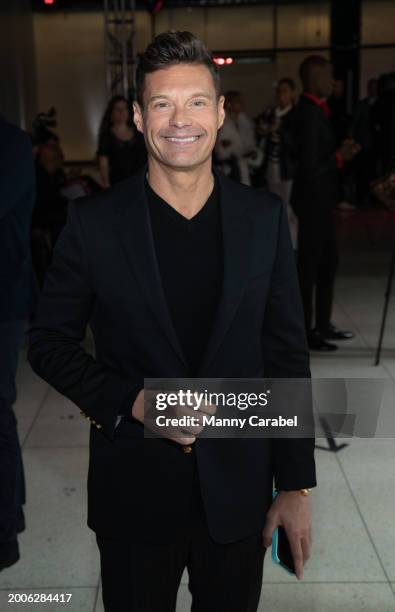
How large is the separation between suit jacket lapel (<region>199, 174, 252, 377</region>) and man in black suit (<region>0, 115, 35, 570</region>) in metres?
1.08

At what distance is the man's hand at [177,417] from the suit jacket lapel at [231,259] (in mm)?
123

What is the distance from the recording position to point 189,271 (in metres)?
1.50

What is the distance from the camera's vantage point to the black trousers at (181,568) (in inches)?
61.4

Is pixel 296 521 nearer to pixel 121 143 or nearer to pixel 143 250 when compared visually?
pixel 143 250

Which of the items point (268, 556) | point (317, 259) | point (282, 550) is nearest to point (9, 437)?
point (268, 556)

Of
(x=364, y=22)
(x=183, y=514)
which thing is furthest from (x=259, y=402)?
(x=364, y=22)

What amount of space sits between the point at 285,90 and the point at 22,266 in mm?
6378

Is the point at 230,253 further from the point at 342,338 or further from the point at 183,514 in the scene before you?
the point at 342,338

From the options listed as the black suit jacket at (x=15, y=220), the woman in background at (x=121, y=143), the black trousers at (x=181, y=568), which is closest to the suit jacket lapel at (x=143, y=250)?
the black trousers at (x=181, y=568)

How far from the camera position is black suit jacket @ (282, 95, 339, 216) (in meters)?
5.10

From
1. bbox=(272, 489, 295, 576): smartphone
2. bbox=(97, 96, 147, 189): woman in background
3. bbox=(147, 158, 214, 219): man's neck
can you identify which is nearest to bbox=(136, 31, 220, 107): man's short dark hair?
bbox=(147, 158, 214, 219): man's neck

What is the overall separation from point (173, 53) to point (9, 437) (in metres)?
1.72

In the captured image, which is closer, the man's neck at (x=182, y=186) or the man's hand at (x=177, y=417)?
the man's hand at (x=177, y=417)

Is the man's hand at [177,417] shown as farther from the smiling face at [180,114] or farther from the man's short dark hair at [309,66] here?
the man's short dark hair at [309,66]
